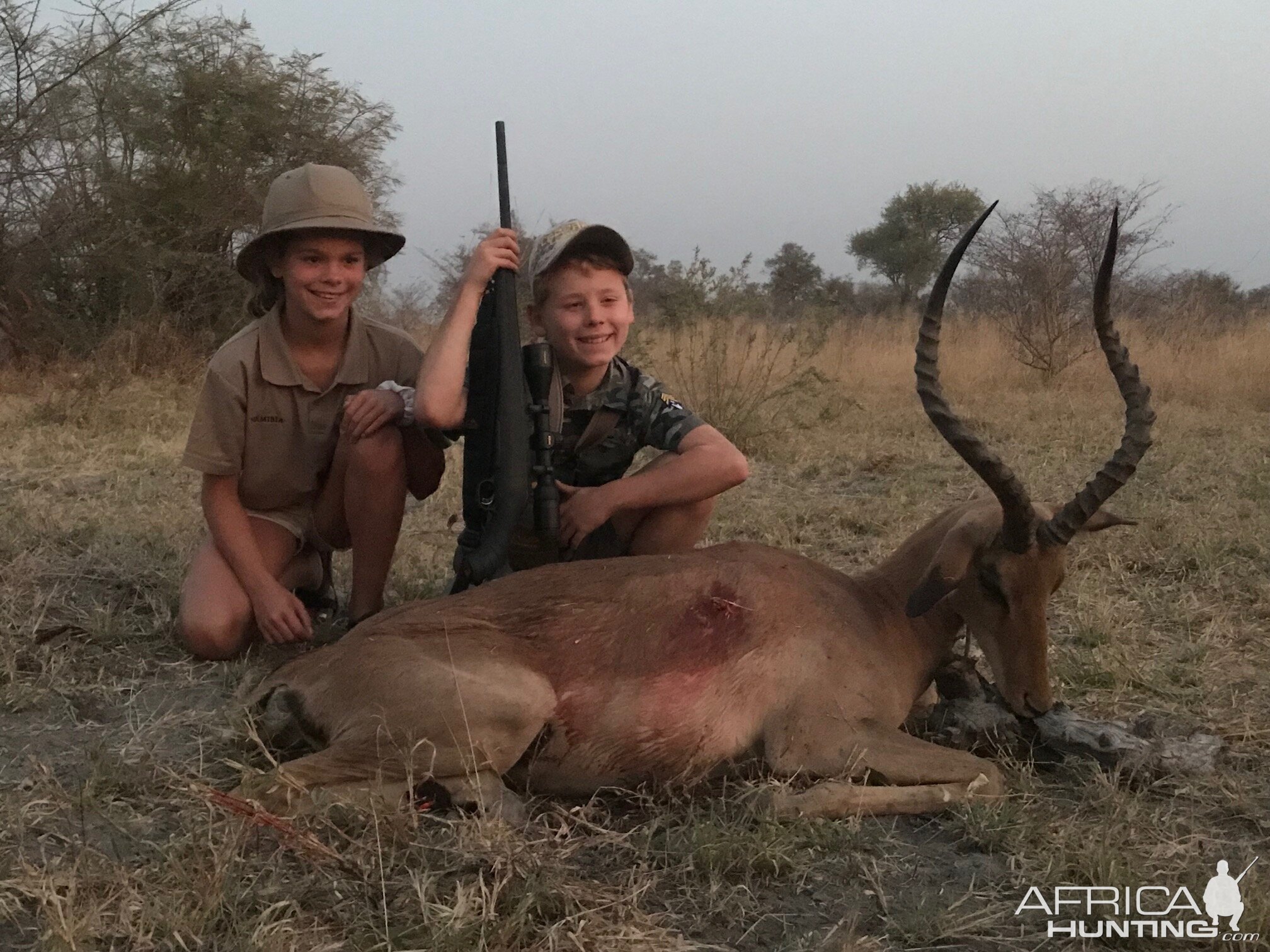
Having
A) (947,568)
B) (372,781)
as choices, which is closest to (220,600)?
(372,781)

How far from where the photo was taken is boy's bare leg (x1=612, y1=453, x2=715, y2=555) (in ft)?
14.8

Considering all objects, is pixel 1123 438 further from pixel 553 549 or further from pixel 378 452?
pixel 378 452

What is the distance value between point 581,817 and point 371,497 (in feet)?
6.44

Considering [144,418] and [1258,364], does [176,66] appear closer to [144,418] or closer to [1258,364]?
[144,418]

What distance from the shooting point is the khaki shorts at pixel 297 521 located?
15.6 feet

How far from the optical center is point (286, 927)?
2334mm

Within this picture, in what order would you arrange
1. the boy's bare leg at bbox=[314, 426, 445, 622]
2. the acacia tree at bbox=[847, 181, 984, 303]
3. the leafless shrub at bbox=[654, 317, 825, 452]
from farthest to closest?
1. the acacia tree at bbox=[847, 181, 984, 303]
2. the leafless shrub at bbox=[654, 317, 825, 452]
3. the boy's bare leg at bbox=[314, 426, 445, 622]

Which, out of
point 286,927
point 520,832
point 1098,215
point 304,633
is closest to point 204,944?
point 286,927

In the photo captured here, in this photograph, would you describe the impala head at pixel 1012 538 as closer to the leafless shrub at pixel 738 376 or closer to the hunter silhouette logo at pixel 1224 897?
the hunter silhouette logo at pixel 1224 897

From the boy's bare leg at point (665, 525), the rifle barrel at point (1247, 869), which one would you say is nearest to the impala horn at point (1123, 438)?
the rifle barrel at point (1247, 869)

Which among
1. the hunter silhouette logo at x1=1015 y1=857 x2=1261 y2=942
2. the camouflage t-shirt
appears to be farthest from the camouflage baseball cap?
the hunter silhouette logo at x1=1015 y1=857 x2=1261 y2=942

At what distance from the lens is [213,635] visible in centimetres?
430

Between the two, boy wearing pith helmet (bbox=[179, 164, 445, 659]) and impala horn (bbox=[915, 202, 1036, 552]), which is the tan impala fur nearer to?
impala horn (bbox=[915, 202, 1036, 552])

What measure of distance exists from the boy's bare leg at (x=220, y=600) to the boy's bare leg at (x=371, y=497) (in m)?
0.22
